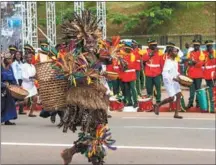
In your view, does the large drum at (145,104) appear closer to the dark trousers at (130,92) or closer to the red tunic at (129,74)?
the dark trousers at (130,92)

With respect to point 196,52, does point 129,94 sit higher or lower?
lower

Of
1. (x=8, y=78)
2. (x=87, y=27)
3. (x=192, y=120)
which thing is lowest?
(x=192, y=120)

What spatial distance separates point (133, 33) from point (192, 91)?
76.1ft

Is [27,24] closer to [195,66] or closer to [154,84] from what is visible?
[154,84]

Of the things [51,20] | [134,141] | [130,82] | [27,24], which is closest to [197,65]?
[130,82]

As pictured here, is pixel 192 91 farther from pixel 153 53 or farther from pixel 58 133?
pixel 58 133

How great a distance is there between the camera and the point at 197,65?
14.1 meters

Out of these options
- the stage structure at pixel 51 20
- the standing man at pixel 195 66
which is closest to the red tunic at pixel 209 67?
the standing man at pixel 195 66

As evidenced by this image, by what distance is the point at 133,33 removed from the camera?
37.2 metres

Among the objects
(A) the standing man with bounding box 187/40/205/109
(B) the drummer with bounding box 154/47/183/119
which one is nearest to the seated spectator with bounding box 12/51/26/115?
(B) the drummer with bounding box 154/47/183/119

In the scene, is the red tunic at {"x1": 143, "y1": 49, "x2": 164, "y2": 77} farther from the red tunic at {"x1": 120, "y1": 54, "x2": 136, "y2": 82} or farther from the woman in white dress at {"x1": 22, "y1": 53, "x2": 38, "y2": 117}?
the woman in white dress at {"x1": 22, "y1": 53, "x2": 38, "y2": 117}

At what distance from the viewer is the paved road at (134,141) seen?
25.5ft

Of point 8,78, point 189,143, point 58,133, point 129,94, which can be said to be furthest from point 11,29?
point 189,143

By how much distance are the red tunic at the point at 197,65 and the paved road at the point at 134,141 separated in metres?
1.67
